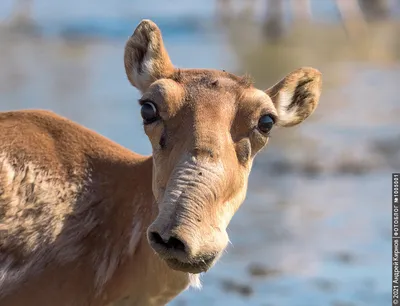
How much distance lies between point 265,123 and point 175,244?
4.03ft

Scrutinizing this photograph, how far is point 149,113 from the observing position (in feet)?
19.2

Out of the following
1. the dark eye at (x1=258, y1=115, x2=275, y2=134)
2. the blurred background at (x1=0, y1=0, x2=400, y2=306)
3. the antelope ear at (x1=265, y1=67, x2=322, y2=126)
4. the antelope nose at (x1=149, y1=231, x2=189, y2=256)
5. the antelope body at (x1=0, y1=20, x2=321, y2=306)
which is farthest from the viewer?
the blurred background at (x1=0, y1=0, x2=400, y2=306)

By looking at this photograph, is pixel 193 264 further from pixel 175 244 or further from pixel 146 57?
pixel 146 57

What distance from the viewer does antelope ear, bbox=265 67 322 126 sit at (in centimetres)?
676

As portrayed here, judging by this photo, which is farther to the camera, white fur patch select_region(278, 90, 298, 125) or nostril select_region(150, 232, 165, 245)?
white fur patch select_region(278, 90, 298, 125)

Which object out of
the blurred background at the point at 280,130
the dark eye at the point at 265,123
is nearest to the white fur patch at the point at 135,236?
the dark eye at the point at 265,123

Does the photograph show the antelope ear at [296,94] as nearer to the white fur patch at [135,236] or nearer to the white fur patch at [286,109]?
the white fur patch at [286,109]

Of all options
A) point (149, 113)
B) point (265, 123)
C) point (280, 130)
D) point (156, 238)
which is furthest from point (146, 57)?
point (280, 130)

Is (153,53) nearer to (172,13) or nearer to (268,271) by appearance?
(268,271)

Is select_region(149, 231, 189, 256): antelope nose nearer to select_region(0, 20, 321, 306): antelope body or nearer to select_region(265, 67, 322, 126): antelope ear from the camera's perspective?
select_region(0, 20, 321, 306): antelope body

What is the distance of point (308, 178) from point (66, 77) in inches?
356

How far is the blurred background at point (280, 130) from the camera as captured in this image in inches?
395

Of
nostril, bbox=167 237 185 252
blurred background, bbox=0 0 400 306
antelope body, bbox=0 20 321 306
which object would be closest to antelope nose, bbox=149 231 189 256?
nostril, bbox=167 237 185 252

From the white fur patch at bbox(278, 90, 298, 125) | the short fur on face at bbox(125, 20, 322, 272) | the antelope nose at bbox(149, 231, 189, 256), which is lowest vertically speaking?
the antelope nose at bbox(149, 231, 189, 256)
